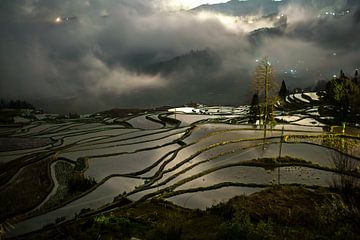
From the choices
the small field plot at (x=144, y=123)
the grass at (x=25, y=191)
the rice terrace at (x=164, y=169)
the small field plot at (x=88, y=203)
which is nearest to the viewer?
the small field plot at (x=88, y=203)

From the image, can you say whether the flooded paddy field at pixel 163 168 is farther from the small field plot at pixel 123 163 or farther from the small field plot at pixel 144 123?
the small field plot at pixel 144 123

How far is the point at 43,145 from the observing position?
3600 centimetres

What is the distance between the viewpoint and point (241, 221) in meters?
10.8

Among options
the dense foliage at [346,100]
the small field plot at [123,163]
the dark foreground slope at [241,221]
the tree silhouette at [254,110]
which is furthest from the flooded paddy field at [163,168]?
the tree silhouette at [254,110]

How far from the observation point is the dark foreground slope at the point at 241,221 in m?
8.29

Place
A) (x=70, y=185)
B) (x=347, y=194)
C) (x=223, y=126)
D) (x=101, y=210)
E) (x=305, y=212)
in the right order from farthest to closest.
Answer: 1. (x=223, y=126)
2. (x=70, y=185)
3. (x=101, y=210)
4. (x=347, y=194)
5. (x=305, y=212)

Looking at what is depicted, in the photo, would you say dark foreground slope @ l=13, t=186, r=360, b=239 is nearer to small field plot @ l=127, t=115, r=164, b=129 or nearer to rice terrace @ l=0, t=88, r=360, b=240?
rice terrace @ l=0, t=88, r=360, b=240

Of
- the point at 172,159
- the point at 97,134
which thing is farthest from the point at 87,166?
the point at 97,134

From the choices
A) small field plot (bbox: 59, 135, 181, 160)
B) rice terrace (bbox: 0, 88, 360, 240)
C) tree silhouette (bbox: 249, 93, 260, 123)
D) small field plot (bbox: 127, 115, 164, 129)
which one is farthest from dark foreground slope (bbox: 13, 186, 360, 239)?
tree silhouette (bbox: 249, 93, 260, 123)

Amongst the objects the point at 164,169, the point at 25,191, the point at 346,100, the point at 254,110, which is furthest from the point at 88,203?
the point at 346,100

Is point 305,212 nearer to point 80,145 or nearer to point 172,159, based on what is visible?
point 172,159

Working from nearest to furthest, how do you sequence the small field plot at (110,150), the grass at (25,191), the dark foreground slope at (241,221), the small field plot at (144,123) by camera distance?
the dark foreground slope at (241,221)
the grass at (25,191)
the small field plot at (110,150)
the small field plot at (144,123)

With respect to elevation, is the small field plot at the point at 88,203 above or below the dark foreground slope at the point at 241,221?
below

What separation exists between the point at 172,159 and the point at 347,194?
50.3ft
